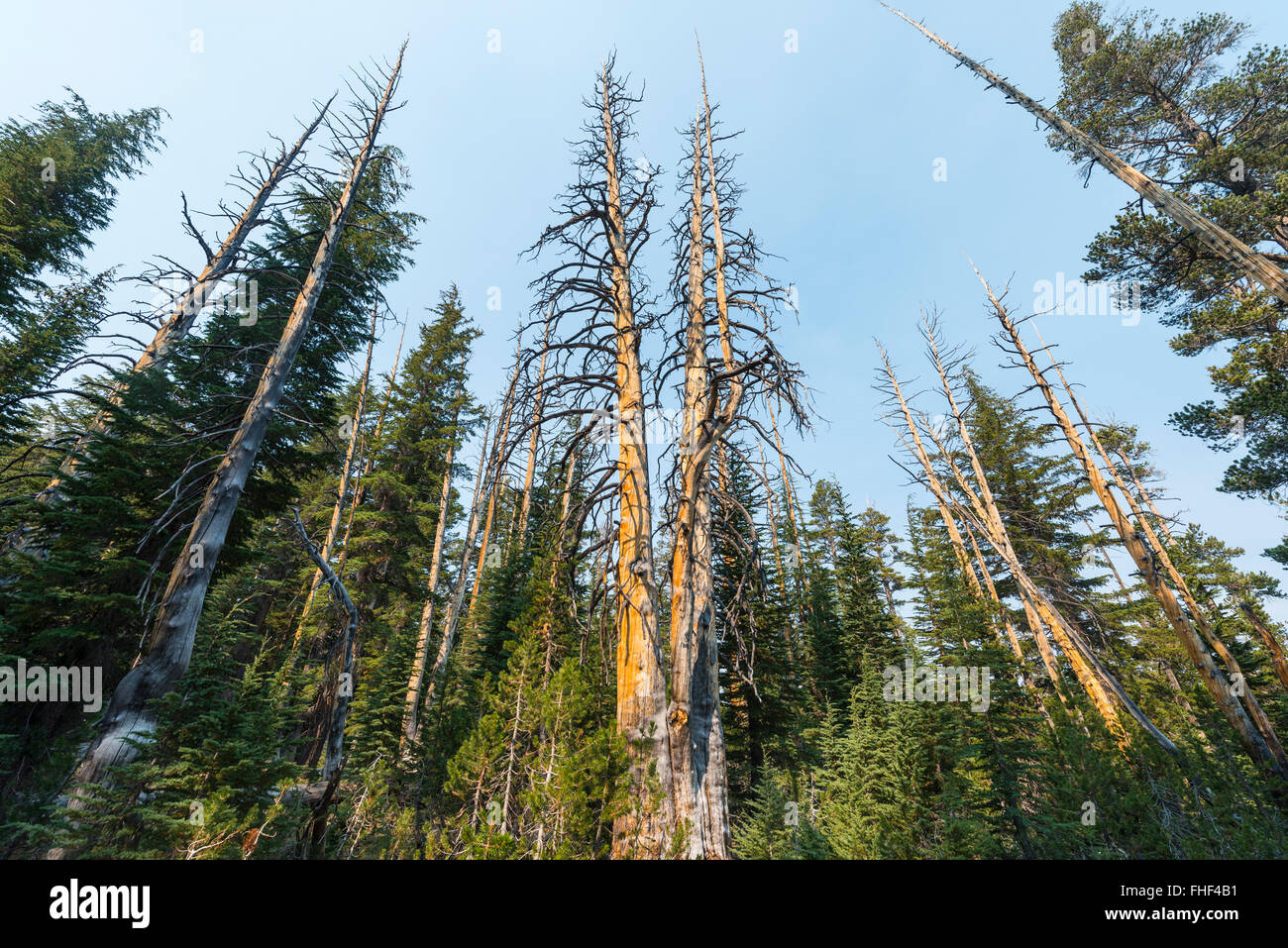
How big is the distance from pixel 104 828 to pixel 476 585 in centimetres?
1840

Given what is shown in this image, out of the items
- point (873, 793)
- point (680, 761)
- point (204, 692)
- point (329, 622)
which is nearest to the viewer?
point (680, 761)

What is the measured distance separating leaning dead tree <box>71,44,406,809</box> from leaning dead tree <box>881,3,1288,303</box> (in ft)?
38.1

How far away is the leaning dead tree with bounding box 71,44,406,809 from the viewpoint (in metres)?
4.56

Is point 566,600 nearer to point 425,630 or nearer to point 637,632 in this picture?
point 637,632

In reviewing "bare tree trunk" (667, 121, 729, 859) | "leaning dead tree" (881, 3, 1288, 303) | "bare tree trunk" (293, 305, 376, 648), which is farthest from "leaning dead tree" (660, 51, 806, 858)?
"bare tree trunk" (293, 305, 376, 648)

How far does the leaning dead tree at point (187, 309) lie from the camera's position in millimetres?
7391

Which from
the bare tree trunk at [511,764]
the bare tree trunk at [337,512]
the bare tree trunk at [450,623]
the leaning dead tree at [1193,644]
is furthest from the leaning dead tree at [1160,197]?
the bare tree trunk at [450,623]

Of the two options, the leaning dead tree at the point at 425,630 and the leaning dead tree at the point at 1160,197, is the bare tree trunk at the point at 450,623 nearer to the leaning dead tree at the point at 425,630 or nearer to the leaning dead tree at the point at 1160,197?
the leaning dead tree at the point at 425,630

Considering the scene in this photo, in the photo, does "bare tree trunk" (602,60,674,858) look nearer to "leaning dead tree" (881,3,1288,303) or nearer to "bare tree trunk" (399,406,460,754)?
"leaning dead tree" (881,3,1288,303)

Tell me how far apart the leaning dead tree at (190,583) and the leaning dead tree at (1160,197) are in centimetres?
1160

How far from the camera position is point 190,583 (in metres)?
5.43

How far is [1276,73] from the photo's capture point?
30.9ft

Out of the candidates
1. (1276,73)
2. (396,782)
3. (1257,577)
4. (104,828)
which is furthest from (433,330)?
(1257,577)
